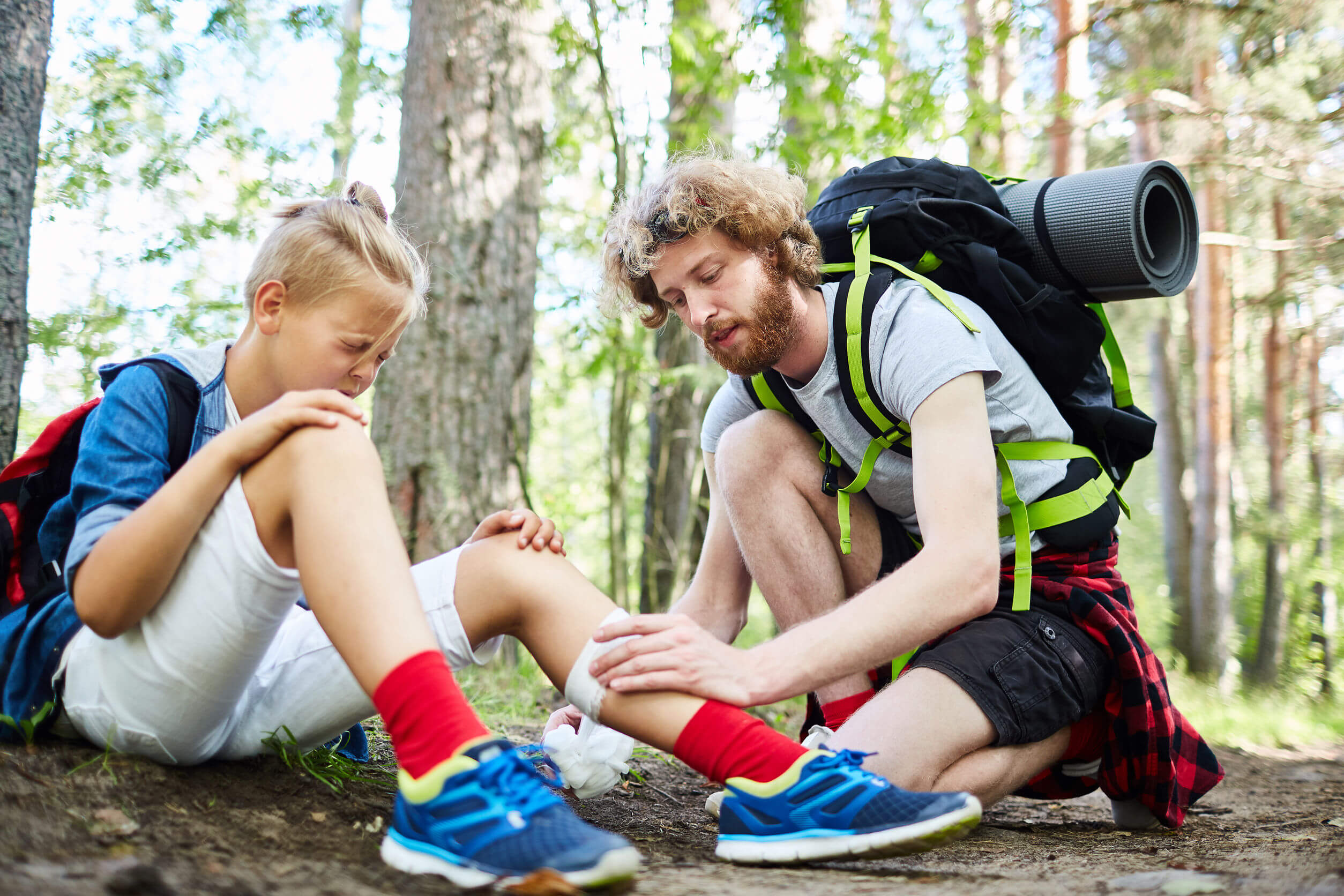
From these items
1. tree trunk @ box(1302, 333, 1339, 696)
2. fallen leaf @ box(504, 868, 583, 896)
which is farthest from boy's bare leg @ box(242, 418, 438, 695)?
tree trunk @ box(1302, 333, 1339, 696)

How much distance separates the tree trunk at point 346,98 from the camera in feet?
17.9

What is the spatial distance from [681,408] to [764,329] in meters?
3.41

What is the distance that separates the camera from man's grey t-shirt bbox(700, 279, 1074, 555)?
2.07 metres

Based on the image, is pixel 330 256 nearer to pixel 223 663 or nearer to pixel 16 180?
pixel 223 663

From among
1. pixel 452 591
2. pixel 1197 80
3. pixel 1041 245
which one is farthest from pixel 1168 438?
pixel 452 591

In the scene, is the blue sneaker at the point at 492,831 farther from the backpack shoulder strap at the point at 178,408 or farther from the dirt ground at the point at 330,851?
the backpack shoulder strap at the point at 178,408

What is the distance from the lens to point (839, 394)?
243cm

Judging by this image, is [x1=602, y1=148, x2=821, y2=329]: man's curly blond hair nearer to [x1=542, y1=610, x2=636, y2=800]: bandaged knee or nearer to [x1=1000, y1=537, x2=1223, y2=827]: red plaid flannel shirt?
[x1=1000, y1=537, x2=1223, y2=827]: red plaid flannel shirt

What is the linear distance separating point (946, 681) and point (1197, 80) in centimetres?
995

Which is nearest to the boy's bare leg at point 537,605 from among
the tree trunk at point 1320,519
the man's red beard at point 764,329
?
the man's red beard at point 764,329

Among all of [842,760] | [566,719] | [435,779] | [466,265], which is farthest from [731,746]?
[466,265]

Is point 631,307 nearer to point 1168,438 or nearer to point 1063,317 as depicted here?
point 1063,317

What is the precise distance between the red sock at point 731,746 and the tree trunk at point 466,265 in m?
2.17

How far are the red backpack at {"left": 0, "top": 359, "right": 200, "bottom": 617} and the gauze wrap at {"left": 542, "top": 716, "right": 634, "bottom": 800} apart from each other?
3.20 feet
